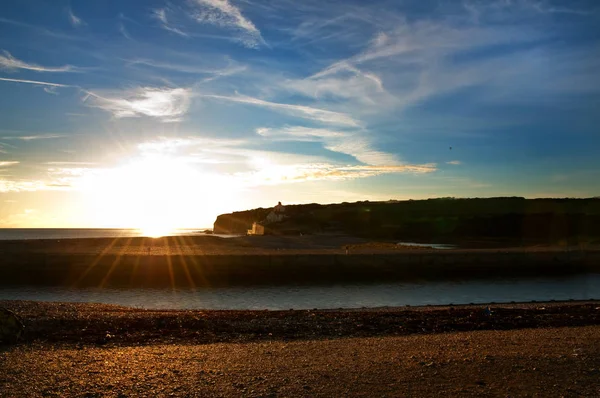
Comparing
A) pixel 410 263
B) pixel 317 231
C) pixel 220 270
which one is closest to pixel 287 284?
pixel 220 270

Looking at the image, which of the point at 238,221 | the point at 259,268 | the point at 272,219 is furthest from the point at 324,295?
the point at 238,221

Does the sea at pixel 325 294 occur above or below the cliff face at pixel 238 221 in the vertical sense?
below

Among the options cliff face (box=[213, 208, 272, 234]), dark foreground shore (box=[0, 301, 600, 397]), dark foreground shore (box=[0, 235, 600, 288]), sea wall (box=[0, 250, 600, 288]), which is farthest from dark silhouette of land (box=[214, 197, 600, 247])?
dark foreground shore (box=[0, 301, 600, 397])

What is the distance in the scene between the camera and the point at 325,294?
2548 cm

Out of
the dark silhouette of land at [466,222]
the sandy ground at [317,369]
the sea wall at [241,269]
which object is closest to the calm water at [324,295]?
the sea wall at [241,269]

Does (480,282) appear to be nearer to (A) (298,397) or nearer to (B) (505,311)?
(B) (505,311)

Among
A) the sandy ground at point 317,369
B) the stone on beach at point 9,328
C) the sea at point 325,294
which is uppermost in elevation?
the stone on beach at point 9,328

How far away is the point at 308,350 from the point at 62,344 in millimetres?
5360

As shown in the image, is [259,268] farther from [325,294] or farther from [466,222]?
[466,222]

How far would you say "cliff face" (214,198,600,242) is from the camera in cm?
7256

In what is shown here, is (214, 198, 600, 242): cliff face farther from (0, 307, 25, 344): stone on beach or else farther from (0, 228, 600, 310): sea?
(0, 307, 25, 344): stone on beach

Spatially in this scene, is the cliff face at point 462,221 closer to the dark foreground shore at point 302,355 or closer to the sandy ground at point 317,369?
the dark foreground shore at point 302,355

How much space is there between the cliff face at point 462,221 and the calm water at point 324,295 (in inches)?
1780

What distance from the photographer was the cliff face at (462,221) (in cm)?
7256
